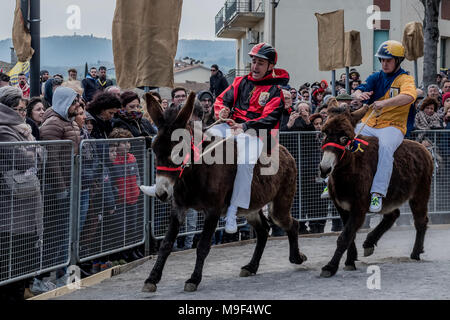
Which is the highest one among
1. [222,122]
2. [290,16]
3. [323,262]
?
[290,16]

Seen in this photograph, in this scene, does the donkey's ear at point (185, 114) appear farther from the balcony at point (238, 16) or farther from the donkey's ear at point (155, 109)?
the balcony at point (238, 16)

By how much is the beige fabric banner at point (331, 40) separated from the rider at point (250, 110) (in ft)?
26.1

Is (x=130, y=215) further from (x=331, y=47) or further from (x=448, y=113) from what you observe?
(x=331, y=47)

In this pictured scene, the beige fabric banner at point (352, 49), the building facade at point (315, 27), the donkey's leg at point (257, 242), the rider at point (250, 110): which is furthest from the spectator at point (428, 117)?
the building facade at point (315, 27)

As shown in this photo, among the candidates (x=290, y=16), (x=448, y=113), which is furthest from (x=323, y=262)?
(x=290, y=16)

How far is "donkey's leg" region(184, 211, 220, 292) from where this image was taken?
7438 mm

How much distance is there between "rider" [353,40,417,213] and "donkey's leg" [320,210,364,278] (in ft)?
0.98

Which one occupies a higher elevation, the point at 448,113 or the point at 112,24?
the point at 112,24

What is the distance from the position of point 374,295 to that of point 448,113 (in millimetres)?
7540

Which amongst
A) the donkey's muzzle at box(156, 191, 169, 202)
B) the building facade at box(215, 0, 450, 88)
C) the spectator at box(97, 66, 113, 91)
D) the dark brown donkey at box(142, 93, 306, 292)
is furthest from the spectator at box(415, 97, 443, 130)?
the building facade at box(215, 0, 450, 88)

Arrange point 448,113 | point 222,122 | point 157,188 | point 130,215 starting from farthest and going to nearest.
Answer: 1. point 448,113
2. point 130,215
3. point 222,122
4. point 157,188

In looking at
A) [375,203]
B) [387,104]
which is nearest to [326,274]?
[375,203]

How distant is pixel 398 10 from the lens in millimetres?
40094

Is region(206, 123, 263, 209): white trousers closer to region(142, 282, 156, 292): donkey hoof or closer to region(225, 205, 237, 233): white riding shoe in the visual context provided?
region(225, 205, 237, 233): white riding shoe
